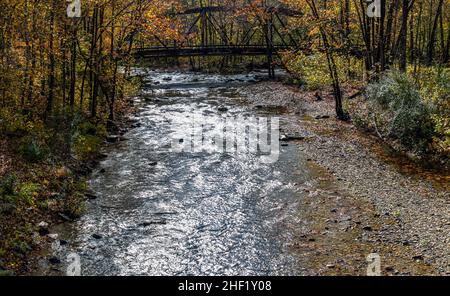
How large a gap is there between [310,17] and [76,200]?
15.2m

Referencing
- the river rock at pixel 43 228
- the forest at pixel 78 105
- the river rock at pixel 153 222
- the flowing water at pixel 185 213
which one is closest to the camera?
the flowing water at pixel 185 213

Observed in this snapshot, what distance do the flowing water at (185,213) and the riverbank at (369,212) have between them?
632 mm

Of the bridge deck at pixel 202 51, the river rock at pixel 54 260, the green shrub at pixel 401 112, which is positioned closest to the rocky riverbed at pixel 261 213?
the river rock at pixel 54 260

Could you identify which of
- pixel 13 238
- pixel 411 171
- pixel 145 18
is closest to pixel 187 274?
pixel 13 238

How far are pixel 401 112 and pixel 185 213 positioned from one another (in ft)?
32.3

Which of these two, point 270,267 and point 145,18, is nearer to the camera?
point 270,267

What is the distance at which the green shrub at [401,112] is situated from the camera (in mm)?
16234

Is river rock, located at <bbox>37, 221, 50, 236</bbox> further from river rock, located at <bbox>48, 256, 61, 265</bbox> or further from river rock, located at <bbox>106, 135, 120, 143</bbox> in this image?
river rock, located at <bbox>106, 135, 120, 143</bbox>

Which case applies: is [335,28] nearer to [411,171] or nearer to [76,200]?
[411,171]

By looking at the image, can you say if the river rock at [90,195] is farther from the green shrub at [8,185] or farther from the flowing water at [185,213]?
the green shrub at [8,185]

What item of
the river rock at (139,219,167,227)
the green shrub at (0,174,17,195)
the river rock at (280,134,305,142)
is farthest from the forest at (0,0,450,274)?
the river rock at (280,134,305,142)

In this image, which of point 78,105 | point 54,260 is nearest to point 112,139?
point 78,105

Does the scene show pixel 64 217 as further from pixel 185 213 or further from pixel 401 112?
pixel 401 112

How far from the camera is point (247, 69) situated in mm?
48250
